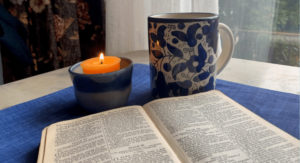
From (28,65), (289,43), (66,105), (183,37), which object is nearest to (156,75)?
(183,37)

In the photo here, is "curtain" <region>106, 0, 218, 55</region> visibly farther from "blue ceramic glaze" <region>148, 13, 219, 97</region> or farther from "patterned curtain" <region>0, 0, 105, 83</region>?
"blue ceramic glaze" <region>148, 13, 219, 97</region>

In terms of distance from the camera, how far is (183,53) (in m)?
0.46

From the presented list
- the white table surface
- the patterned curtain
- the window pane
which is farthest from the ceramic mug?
the patterned curtain

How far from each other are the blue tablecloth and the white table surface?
0.05 meters

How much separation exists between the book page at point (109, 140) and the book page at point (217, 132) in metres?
0.03

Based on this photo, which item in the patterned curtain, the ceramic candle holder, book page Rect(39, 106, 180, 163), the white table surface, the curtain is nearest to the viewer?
book page Rect(39, 106, 180, 163)

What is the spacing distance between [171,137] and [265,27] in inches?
31.8

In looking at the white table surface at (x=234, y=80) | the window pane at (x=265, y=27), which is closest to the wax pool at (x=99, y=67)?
the white table surface at (x=234, y=80)

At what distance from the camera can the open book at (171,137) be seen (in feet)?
1.05

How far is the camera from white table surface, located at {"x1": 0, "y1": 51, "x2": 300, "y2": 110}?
0.57m

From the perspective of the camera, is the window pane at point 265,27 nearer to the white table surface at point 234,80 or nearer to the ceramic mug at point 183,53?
the white table surface at point 234,80

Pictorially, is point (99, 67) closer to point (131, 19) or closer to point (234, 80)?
point (234, 80)

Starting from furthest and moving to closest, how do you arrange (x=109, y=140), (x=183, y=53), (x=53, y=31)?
(x=53, y=31), (x=183, y=53), (x=109, y=140)

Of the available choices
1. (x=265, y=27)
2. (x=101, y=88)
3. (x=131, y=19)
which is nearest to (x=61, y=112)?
(x=101, y=88)
